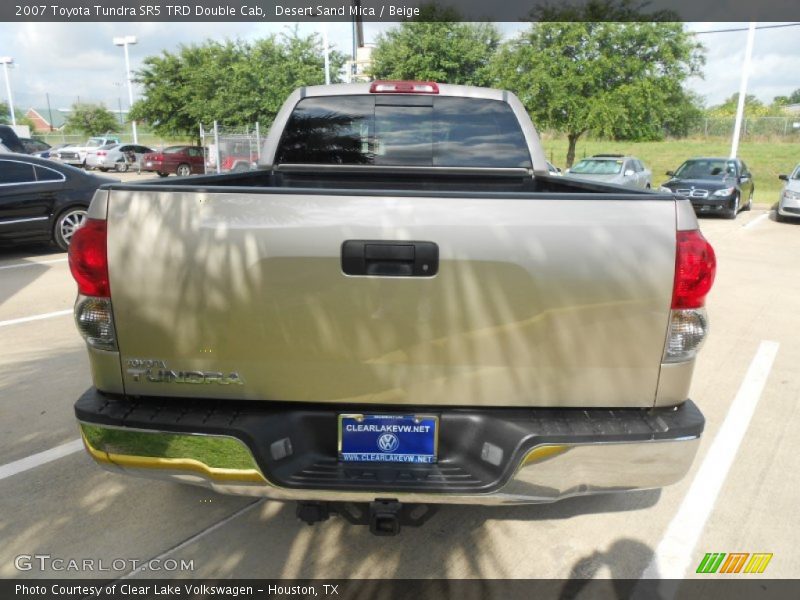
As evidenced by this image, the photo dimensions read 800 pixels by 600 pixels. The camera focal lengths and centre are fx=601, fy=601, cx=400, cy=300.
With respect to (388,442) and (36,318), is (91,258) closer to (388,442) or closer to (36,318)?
(388,442)

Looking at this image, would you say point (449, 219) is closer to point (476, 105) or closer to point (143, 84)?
point (476, 105)

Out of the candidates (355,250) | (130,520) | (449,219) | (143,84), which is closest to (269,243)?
(355,250)

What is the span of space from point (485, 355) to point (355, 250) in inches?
23.2

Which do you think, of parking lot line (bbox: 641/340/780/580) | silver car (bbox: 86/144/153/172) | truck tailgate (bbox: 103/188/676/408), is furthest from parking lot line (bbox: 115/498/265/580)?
silver car (bbox: 86/144/153/172)

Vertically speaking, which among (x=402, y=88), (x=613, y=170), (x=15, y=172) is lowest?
(x=613, y=170)

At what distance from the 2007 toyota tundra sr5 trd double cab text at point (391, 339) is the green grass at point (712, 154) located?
24911 mm

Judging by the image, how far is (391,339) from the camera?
212 cm

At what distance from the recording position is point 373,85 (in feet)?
13.0

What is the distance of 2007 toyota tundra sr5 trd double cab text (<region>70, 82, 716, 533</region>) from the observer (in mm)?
2061

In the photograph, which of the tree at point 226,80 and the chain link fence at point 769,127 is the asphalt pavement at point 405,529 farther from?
the chain link fence at point 769,127

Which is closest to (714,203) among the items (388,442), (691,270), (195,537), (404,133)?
(404,133)

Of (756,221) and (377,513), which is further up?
(377,513)

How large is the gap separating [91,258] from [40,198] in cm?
854

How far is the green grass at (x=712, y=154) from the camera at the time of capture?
28586 millimetres
